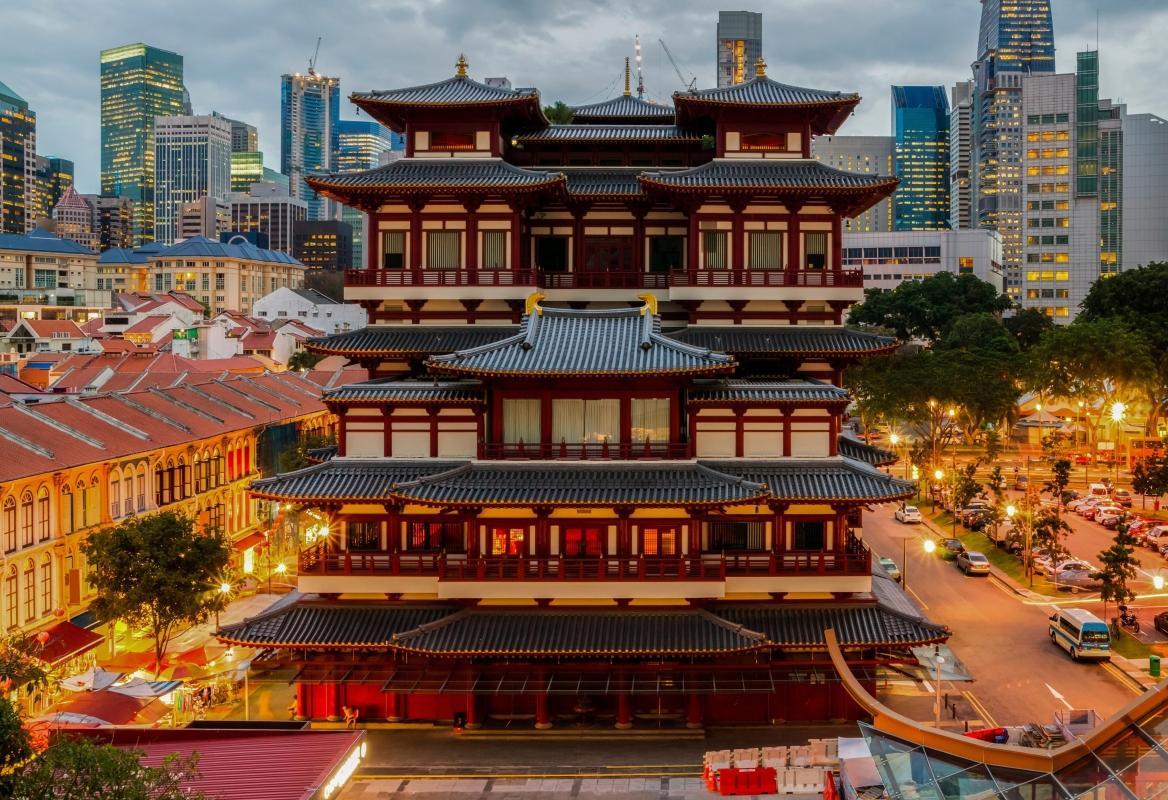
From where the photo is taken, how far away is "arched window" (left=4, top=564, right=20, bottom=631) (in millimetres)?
44500

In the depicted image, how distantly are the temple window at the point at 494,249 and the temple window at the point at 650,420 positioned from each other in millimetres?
10133

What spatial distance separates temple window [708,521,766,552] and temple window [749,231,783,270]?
12.1 m

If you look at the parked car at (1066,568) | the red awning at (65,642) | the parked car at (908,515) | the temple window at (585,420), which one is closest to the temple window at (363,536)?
the temple window at (585,420)

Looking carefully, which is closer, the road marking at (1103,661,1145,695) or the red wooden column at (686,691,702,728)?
the red wooden column at (686,691,702,728)

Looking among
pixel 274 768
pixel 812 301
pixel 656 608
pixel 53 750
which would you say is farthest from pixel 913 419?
pixel 53 750

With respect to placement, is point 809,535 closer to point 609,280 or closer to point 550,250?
point 609,280

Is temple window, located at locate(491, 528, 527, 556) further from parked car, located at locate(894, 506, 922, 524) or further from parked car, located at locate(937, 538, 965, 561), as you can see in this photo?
parked car, located at locate(894, 506, 922, 524)

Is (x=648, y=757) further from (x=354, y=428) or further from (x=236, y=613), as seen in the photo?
(x=236, y=613)

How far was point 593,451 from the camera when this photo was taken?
3816 centimetres

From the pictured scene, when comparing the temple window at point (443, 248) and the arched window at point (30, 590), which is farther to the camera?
the arched window at point (30, 590)

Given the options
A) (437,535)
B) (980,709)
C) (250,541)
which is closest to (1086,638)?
(980,709)

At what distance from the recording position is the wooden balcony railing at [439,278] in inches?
1692

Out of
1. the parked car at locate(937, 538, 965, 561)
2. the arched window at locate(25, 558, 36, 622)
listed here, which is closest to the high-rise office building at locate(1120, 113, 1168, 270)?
the parked car at locate(937, 538, 965, 561)

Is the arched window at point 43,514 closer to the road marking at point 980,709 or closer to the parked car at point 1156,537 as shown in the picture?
the road marking at point 980,709
